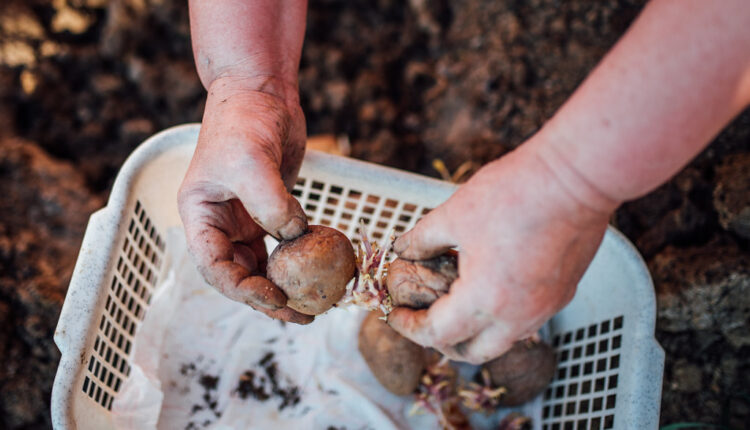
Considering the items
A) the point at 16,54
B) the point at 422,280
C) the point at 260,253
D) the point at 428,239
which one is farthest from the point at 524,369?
the point at 16,54

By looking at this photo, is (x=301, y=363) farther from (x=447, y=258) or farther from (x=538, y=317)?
(x=538, y=317)

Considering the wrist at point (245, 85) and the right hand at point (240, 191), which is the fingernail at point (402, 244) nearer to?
the right hand at point (240, 191)

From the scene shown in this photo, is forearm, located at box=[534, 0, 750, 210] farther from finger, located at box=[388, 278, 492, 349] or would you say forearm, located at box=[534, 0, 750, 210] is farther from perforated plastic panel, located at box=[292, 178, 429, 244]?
perforated plastic panel, located at box=[292, 178, 429, 244]

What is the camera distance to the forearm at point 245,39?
1.77 metres

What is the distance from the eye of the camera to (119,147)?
305 centimetres

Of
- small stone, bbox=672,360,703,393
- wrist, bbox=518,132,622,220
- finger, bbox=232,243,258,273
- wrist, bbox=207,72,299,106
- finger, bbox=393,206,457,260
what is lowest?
small stone, bbox=672,360,703,393

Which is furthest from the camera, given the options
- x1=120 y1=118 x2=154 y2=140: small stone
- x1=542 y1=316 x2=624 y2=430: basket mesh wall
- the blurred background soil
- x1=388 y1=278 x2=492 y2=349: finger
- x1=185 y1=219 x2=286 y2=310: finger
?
x1=120 y1=118 x2=154 y2=140: small stone

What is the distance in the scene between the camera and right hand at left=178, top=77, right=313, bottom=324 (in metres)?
1.50

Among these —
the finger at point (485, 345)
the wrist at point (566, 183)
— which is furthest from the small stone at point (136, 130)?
the wrist at point (566, 183)

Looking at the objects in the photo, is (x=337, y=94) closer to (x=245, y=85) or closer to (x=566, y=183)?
(x=245, y=85)

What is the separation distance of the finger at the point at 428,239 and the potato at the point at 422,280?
30 mm

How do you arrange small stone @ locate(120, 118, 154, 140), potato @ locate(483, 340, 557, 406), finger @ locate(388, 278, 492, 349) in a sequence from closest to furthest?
finger @ locate(388, 278, 492, 349) → potato @ locate(483, 340, 557, 406) → small stone @ locate(120, 118, 154, 140)

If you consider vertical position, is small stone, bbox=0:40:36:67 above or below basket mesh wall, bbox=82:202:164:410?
above

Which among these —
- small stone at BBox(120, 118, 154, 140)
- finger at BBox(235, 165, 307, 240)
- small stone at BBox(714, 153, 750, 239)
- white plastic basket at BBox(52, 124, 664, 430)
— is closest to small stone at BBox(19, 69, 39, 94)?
small stone at BBox(120, 118, 154, 140)
